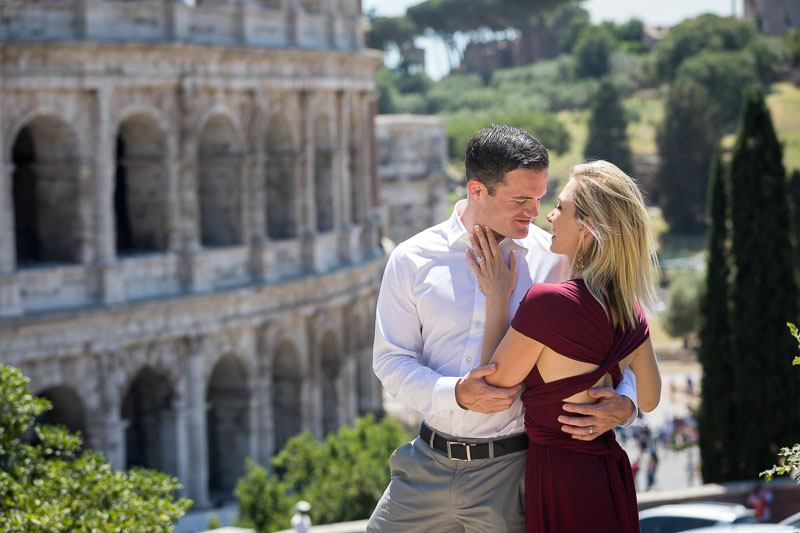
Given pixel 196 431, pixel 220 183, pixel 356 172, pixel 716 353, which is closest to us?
pixel 716 353

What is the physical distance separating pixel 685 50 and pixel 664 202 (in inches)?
1138

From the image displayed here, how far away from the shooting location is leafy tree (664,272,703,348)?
57.5m

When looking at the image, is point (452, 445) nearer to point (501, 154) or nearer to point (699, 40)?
point (501, 154)

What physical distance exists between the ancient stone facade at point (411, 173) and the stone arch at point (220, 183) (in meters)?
16.4

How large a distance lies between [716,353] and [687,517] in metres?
8.47

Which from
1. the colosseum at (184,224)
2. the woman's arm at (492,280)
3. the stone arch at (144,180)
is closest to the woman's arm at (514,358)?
the woman's arm at (492,280)

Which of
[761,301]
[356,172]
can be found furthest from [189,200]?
[761,301]

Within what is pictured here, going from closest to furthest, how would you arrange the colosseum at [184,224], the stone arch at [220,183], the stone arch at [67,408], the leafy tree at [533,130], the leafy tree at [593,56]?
the colosseum at [184,224] < the stone arch at [67,408] < the stone arch at [220,183] < the leafy tree at [533,130] < the leafy tree at [593,56]

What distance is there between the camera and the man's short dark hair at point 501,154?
21.4 feet

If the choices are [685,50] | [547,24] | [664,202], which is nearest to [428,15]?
[547,24]

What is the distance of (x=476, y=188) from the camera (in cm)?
668

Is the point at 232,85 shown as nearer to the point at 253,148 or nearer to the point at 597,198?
the point at 253,148

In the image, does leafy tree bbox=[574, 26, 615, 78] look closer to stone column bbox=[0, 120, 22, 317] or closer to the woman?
stone column bbox=[0, 120, 22, 317]

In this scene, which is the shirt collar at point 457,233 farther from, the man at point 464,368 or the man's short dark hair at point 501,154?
the man's short dark hair at point 501,154
